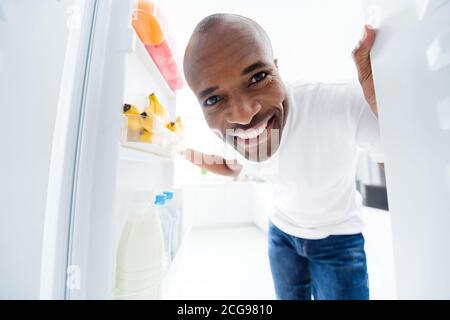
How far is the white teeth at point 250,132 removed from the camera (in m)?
0.49

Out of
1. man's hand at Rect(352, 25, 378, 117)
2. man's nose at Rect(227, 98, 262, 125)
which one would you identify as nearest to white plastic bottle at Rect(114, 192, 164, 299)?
man's nose at Rect(227, 98, 262, 125)

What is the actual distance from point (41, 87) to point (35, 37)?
8 centimetres

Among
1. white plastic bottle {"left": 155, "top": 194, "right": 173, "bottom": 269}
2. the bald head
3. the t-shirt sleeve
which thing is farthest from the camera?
white plastic bottle {"left": 155, "top": 194, "right": 173, "bottom": 269}

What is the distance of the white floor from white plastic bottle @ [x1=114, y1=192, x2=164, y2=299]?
14 cm

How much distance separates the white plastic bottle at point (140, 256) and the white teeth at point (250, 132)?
311mm

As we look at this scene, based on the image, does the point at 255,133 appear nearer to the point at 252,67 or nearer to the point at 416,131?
the point at 252,67

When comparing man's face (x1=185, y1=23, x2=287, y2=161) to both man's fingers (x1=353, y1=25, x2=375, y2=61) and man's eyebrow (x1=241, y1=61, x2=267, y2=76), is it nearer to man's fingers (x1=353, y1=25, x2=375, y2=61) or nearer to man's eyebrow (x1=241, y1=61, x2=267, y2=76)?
man's eyebrow (x1=241, y1=61, x2=267, y2=76)

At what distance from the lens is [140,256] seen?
0.47 metres

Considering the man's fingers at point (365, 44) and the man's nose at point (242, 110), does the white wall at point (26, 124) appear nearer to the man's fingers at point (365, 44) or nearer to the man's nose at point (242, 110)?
the man's nose at point (242, 110)

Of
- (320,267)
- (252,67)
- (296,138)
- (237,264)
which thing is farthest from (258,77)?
(237,264)

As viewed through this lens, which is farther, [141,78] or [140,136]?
[141,78]

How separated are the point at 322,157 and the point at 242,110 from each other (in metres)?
0.35

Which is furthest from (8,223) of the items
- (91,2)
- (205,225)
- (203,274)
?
(205,225)

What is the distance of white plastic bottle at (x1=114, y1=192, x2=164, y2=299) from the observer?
1.44 feet
